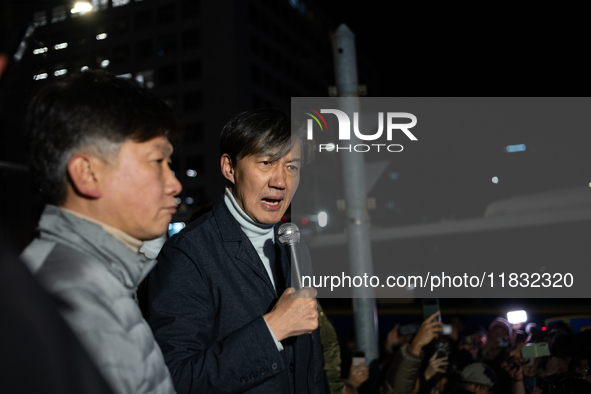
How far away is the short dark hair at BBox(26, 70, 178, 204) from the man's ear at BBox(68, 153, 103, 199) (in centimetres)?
2

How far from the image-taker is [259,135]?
6.47 feet

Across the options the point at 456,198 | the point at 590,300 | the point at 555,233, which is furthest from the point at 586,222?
the point at 456,198

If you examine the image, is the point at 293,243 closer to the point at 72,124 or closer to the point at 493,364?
the point at 72,124

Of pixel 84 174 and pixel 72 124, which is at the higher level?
pixel 72 124

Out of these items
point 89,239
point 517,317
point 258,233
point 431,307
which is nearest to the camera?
point 89,239

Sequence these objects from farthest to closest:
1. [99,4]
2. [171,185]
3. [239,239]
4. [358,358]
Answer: [99,4]
[358,358]
[239,239]
[171,185]

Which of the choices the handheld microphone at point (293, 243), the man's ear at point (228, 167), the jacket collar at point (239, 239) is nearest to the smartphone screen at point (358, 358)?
the jacket collar at point (239, 239)

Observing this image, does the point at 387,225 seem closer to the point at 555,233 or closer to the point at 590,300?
the point at 555,233

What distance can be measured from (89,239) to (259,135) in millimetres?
1116

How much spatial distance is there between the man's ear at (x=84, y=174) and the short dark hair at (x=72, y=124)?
18 millimetres

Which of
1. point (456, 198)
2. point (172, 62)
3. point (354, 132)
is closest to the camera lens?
point (354, 132)

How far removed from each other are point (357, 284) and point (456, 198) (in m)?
4.05

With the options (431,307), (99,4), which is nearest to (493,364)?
(431,307)

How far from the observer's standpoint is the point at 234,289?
1.80 metres
